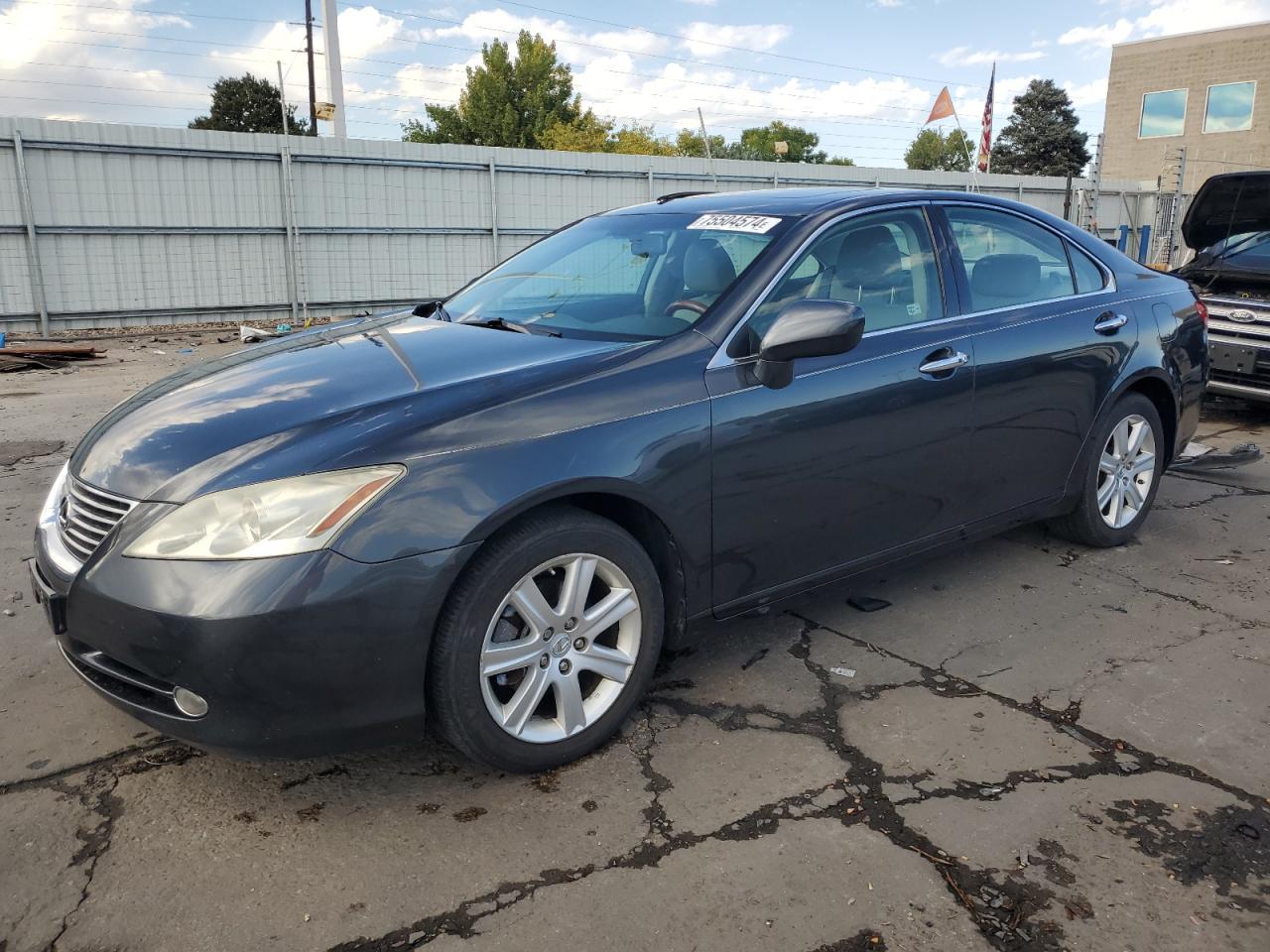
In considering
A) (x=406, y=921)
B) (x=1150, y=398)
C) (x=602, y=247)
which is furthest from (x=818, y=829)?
(x=1150, y=398)

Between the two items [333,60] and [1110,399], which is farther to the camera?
[333,60]

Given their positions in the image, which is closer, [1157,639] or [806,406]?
[806,406]

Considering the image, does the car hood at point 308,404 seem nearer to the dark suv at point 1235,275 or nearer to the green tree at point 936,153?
the dark suv at point 1235,275

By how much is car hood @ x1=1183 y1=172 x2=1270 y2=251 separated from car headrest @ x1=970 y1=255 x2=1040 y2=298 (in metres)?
4.45

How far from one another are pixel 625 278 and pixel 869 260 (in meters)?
0.88

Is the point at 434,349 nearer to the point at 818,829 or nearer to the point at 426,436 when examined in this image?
the point at 426,436

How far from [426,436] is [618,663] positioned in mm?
870

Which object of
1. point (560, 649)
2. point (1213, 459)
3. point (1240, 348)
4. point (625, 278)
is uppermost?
point (625, 278)

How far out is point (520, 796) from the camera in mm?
2672

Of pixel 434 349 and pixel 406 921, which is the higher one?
pixel 434 349

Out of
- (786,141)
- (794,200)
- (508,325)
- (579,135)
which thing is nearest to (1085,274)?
(794,200)

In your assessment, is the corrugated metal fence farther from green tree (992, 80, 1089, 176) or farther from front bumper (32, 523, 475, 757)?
green tree (992, 80, 1089, 176)

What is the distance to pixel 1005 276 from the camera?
4.02 m

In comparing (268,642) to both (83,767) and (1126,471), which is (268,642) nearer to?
(83,767)
